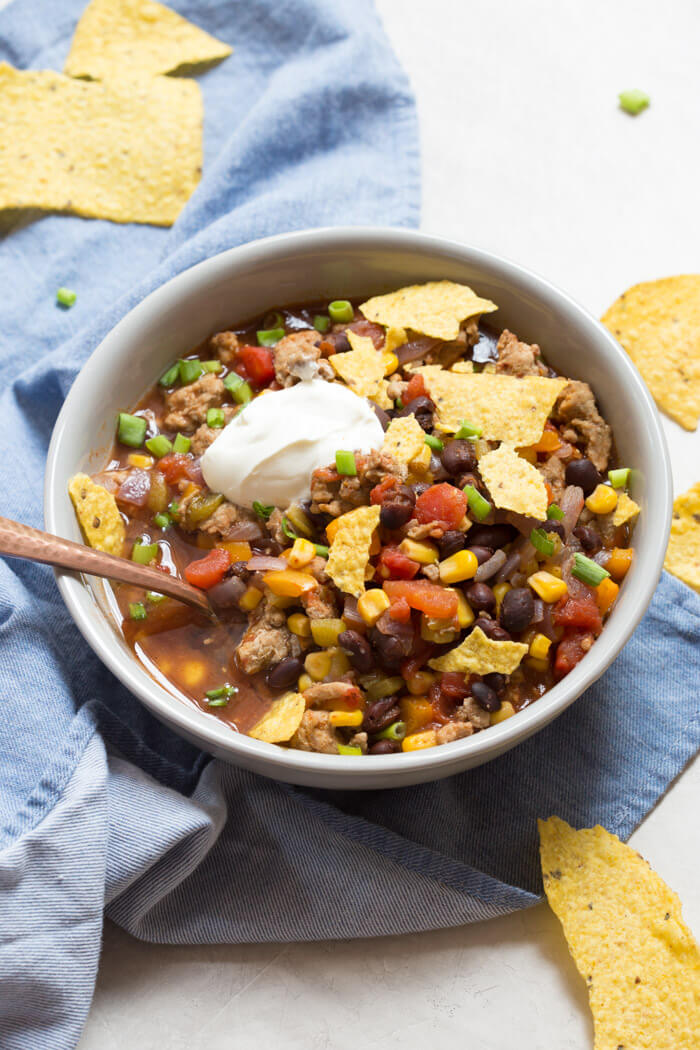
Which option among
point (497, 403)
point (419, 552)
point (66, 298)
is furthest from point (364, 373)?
point (66, 298)

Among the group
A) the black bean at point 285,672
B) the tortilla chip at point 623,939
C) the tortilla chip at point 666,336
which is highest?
the tortilla chip at point 666,336

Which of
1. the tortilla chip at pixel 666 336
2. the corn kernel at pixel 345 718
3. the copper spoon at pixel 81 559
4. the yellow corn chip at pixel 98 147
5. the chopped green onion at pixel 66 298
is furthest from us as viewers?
the yellow corn chip at pixel 98 147

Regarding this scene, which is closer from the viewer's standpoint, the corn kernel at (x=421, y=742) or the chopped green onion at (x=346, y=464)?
the corn kernel at (x=421, y=742)

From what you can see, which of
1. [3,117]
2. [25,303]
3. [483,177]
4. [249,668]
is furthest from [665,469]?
[3,117]

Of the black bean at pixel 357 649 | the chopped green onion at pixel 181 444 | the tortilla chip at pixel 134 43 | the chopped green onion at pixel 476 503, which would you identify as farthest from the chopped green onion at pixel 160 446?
the tortilla chip at pixel 134 43

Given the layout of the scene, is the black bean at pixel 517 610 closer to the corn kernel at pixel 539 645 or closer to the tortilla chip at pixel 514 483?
the corn kernel at pixel 539 645

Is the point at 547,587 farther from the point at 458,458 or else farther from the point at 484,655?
the point at 458,458

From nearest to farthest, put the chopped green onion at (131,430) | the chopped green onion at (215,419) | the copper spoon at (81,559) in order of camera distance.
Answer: the copper spoon at (81,559)
the chopped green onion at (215,419)
the chopped green onion at (131,430)

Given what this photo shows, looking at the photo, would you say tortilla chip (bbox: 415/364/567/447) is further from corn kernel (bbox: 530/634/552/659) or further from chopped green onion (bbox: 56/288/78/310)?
chopped green onion (bbox: 56/288/78/310)
